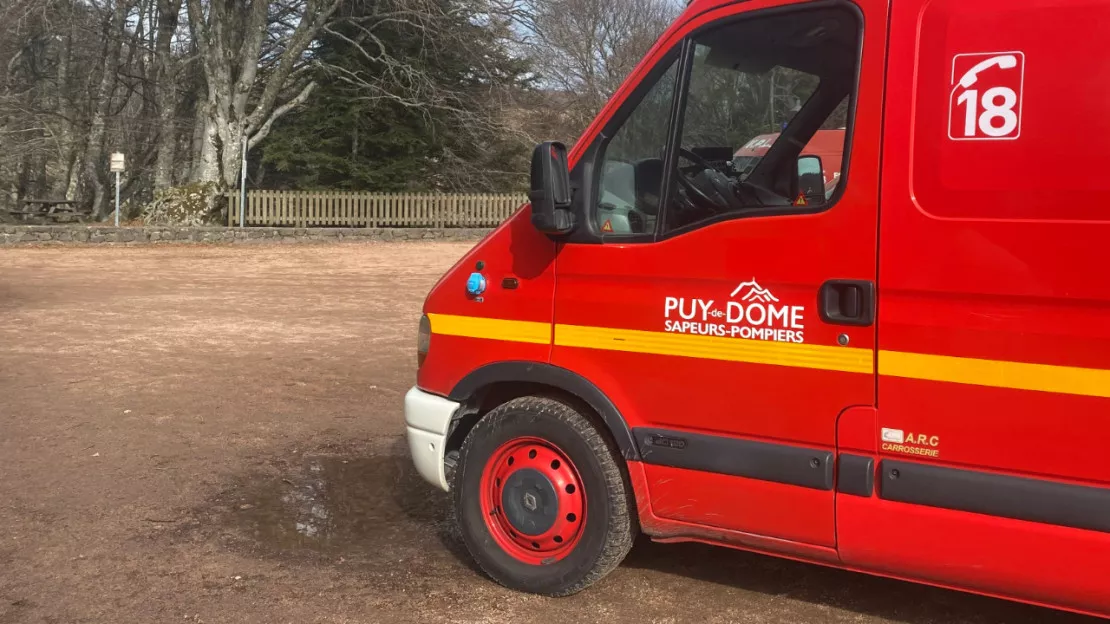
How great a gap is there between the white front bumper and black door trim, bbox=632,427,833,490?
0.97 meters

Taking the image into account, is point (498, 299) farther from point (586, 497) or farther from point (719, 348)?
point (719, 348)

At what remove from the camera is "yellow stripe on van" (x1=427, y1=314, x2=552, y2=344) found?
4070 mm

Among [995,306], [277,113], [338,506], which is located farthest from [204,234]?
[995,306]

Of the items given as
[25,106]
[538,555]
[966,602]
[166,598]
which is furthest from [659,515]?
[25,106]

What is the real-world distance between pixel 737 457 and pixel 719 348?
1.33ft

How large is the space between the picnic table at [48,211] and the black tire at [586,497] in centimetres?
2689

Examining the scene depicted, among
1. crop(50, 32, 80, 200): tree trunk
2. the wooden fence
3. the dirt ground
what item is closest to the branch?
the wooden fence

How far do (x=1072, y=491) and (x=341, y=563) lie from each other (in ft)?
9.99

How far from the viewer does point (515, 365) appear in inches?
163

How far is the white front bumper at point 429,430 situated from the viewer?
440 centimetres

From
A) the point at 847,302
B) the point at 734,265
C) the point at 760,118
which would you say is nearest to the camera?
the point at 847,302

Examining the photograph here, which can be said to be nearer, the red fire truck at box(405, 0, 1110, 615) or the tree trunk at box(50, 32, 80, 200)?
the red fire truck at box(405, 0, 1110, 615)

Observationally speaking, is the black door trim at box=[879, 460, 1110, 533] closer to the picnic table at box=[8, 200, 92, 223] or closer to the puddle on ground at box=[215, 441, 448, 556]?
the puddle on ground at box=[215, 441, 448, 556]

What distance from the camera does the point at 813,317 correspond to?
339 cm
